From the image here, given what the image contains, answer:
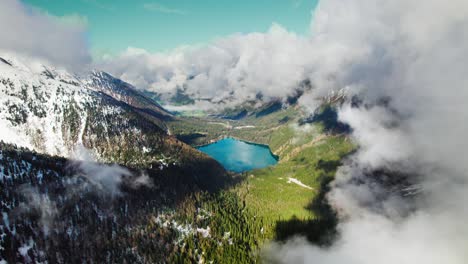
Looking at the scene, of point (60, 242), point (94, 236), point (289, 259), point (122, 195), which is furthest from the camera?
point (122, 195)

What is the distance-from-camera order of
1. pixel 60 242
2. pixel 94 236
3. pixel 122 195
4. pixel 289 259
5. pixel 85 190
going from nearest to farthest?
pixel 60 242 < pixel 94 236 < pixel 289 259 < pixel 85 190 < pixel 122 195

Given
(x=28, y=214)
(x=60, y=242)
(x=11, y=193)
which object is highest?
(x=11, y=193)

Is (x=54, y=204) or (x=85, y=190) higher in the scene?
(x=85, y=190)

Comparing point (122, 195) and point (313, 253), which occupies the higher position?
point (122, 195)

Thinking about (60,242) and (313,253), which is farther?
(313,253)

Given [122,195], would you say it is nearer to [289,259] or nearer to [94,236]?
[94,236]

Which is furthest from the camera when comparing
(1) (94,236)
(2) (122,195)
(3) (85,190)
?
(2) (122,195)

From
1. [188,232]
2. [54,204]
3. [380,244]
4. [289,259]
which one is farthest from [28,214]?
[380,244]

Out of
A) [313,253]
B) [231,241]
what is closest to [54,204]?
[231,241]

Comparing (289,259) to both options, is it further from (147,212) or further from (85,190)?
(85,190)

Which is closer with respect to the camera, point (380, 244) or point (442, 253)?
point (442, 253)
